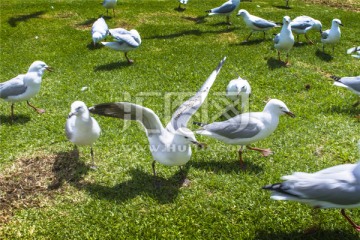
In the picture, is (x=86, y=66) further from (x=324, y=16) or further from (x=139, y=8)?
(x=324, y=16)

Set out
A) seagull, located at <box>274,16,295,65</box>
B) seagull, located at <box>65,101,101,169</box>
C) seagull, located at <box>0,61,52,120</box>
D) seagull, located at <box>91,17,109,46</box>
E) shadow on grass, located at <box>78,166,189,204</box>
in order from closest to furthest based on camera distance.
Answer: shadow on grass, located at <box>78,166,189,204</box>, seagull, located at <box>65,101,101,169</box>, seagull, located at <box>0,61,52,120</box>, seagull, located at <box>274,16,295,65</box>, seagull, located at <box>91,17,109,46</box>

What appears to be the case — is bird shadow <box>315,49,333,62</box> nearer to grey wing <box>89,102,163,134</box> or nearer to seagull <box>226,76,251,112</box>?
seagull <box>226,76,251,112</box>

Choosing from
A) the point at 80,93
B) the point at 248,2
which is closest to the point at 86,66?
the point at 80,93

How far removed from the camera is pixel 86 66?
1093cm

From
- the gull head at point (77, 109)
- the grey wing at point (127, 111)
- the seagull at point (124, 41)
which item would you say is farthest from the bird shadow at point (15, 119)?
the seagull at point (124, 41)

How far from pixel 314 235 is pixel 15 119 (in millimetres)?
6324

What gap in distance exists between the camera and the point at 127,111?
514cm

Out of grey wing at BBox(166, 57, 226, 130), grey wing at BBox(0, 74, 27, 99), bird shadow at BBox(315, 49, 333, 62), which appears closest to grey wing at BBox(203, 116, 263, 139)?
grey wing at BBox(166, 57, 226, 130)

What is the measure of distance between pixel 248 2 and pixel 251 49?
6739 mm

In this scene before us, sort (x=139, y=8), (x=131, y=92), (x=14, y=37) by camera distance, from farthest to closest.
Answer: (x=139, y=8) → (x=14, y=37) → (x=131, y=92)

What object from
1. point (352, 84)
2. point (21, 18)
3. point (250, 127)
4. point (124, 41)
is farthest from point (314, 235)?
point (21, 18)

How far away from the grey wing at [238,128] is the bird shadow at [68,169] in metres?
2.24

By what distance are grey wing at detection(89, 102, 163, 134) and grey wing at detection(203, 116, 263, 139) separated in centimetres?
114

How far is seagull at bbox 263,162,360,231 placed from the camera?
163 inches
